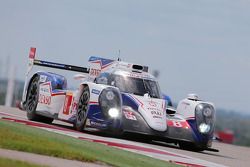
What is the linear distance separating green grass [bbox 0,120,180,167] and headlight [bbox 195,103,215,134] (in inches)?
186

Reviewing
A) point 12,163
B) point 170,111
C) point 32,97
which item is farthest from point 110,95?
point 12,163

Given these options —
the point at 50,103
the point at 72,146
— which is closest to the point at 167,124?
the point at 50,103

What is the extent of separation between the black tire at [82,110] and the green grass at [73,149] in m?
3.60

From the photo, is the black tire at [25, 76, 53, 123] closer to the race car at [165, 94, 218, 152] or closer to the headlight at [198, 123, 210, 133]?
the race car at [165, 94, 218, 152]

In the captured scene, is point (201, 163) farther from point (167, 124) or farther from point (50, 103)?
point (50, 103)

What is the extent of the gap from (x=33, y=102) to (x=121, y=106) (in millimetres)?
4352

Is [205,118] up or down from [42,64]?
down

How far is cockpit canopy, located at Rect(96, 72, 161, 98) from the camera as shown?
1927 centimetres

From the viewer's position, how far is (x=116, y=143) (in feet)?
54.6

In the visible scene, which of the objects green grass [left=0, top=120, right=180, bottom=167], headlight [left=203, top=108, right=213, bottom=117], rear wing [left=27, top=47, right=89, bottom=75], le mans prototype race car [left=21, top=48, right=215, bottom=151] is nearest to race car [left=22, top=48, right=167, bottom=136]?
le mans prototype race car [left=21, top=48, right=215, bottom=151]

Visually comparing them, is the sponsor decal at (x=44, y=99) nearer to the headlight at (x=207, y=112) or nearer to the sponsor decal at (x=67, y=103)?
the sponsor decal at (x=67, y=103)

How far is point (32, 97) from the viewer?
2212 centimetres

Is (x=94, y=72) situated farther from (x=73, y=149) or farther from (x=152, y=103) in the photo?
(x=73, y=149)

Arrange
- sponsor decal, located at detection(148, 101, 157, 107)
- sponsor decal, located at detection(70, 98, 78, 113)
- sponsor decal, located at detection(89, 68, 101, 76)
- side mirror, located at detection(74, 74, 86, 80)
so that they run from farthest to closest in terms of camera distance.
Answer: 1. side mirror, located at detection(74, 74, 86, 80)
2. sponsor decal, located at detection(89, 68, 101, 76)
3. sponsor decal, located at detection(70, 98, 78, 113)
4. sponsor decal, located at detection(148, 101, 157, 107)
